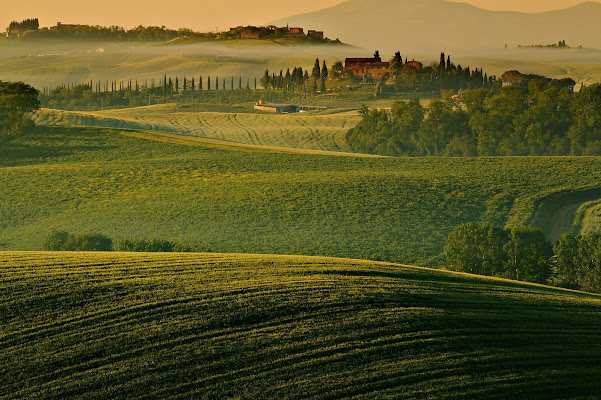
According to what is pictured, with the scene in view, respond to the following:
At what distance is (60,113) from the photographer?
133 m

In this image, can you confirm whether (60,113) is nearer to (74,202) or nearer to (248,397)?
(74,202)

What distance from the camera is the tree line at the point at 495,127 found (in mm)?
121125

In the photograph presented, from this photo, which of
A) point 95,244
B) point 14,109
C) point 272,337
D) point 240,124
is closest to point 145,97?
point 240,124

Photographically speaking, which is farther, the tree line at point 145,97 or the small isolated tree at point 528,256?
the tree line at point 145,97

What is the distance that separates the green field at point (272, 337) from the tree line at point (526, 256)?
18.9 metres

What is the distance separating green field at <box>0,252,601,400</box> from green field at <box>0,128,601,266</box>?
1229 inches

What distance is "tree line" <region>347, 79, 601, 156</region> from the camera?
397 feet

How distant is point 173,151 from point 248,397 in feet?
267

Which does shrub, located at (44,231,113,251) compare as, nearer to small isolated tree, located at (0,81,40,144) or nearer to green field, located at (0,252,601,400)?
green field, located at (0,252,601,400)

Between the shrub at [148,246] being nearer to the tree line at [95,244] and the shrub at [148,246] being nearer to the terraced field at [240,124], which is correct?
the tree line at [95,244]

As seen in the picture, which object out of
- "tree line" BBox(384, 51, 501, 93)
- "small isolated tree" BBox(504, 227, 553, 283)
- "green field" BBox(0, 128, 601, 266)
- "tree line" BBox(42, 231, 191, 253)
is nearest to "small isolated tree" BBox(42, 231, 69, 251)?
"tree line" BBox(42, 231, 191, 253)

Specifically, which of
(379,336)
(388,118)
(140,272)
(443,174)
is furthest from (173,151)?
(379,336)

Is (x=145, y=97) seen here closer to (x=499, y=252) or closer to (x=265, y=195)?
(x=265, y=195)

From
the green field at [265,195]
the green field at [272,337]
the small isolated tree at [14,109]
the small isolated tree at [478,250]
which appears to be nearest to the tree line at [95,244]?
the green field at [265,195]
